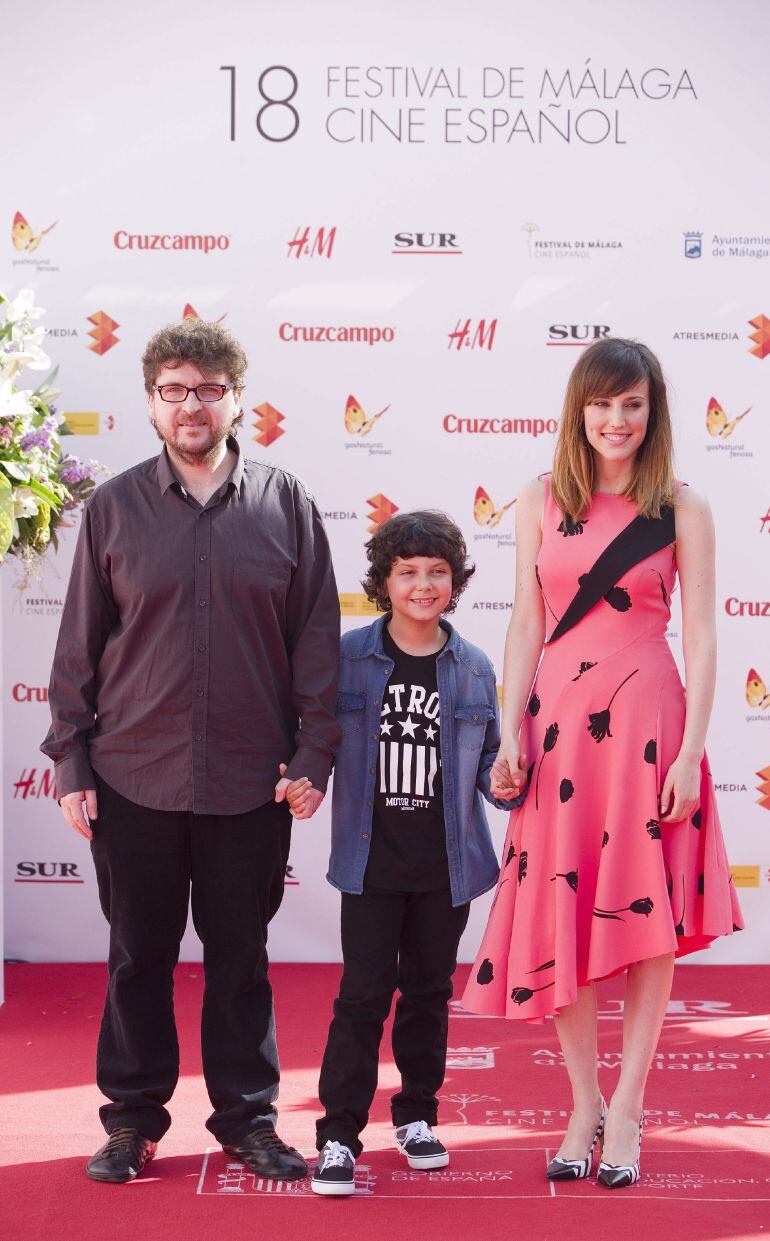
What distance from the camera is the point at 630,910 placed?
262 centimetres

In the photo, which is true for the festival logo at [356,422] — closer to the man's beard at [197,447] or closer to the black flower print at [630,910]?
the man's beard at [197,447]

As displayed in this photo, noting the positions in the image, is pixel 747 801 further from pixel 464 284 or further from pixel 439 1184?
pixel 439 1184

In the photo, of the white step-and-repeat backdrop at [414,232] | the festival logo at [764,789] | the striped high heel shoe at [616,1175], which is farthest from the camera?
the festival logo at [764,789]

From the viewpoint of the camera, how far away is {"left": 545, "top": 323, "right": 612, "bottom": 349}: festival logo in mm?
4629

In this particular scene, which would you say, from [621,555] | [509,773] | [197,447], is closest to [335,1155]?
[509,773]

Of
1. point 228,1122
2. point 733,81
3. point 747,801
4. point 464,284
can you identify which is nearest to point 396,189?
point 464,284

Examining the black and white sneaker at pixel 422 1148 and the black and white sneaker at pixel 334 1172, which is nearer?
the black and white sneaker at pixel 334 1172

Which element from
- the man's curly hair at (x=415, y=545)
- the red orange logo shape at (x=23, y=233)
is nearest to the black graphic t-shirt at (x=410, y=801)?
the man's curly hair at (x=415, y=545)

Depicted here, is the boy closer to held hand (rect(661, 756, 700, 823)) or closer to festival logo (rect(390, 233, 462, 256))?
held hand (rect(661, 756, 700, 823))

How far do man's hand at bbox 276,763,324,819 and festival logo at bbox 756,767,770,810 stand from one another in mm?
2428

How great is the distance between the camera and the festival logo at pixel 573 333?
4.63 m

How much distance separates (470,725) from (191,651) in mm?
559

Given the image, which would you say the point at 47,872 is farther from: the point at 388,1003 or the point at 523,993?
the point at 523,993

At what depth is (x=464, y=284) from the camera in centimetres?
462
